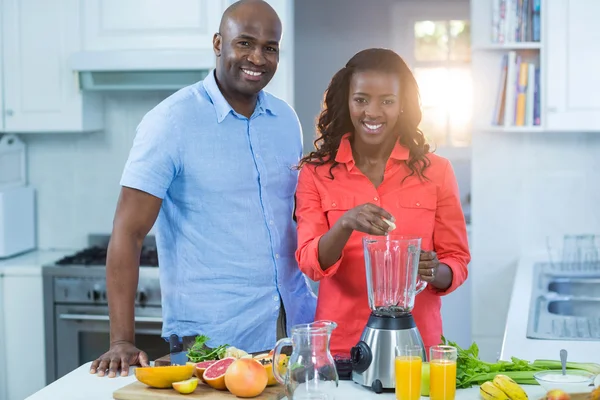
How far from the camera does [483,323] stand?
4289 millimetres

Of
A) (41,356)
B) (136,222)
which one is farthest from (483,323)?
(136,222)

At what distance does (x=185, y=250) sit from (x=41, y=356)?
6.74 feet

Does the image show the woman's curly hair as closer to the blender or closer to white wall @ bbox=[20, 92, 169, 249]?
the blender

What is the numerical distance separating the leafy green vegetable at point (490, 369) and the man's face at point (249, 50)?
0.87m

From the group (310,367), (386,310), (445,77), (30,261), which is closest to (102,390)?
(310,367)

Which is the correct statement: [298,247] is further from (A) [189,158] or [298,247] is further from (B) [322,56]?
(B) [322,56]

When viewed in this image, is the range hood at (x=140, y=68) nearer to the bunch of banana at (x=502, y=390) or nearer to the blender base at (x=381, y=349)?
the blender base at (x=381, y=349)

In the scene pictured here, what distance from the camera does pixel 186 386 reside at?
1950mm

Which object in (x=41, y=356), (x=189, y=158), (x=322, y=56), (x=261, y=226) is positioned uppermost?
(x=322, y=56)

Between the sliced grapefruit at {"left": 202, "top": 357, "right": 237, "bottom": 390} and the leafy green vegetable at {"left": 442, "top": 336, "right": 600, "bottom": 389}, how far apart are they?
0.49 metres

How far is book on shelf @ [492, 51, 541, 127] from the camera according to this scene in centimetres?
400

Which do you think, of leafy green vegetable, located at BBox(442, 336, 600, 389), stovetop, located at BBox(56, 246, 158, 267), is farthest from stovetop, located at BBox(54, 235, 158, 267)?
leafy green vegetable, located at BBox(442, 336, 600, 389)

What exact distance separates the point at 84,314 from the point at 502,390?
2668mm

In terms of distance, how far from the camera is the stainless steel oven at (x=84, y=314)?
4105mm
